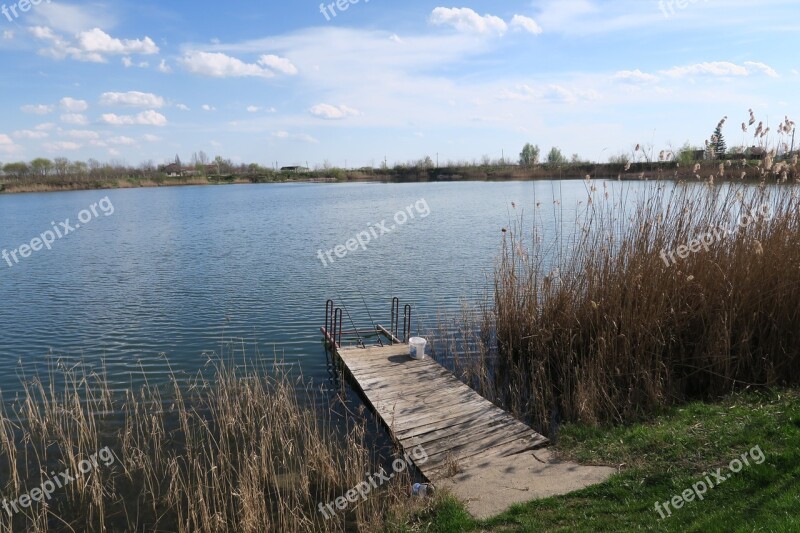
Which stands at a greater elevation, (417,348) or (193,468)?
(417,348)

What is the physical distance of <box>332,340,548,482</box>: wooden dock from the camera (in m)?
6.54

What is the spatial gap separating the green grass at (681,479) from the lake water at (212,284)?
15.1 ft

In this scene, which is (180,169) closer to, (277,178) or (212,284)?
(277,178)

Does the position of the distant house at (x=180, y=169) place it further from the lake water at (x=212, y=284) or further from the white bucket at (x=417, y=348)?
the white bucket at (x=417, y=348)

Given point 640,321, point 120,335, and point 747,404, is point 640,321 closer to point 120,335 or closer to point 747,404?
point 747,404

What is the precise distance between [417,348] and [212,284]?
9909mm

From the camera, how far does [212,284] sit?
17234mm

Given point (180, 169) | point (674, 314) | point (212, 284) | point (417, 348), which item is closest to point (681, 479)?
point (674, 314)

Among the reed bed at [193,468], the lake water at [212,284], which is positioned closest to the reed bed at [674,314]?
the lake water at [212,284]

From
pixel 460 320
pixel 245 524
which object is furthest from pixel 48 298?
pixel 245 524

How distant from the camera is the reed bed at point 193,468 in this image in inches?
234

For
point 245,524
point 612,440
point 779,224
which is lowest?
point 245,524

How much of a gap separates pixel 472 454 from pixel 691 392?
3.62 m

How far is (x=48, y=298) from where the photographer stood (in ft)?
51.6
